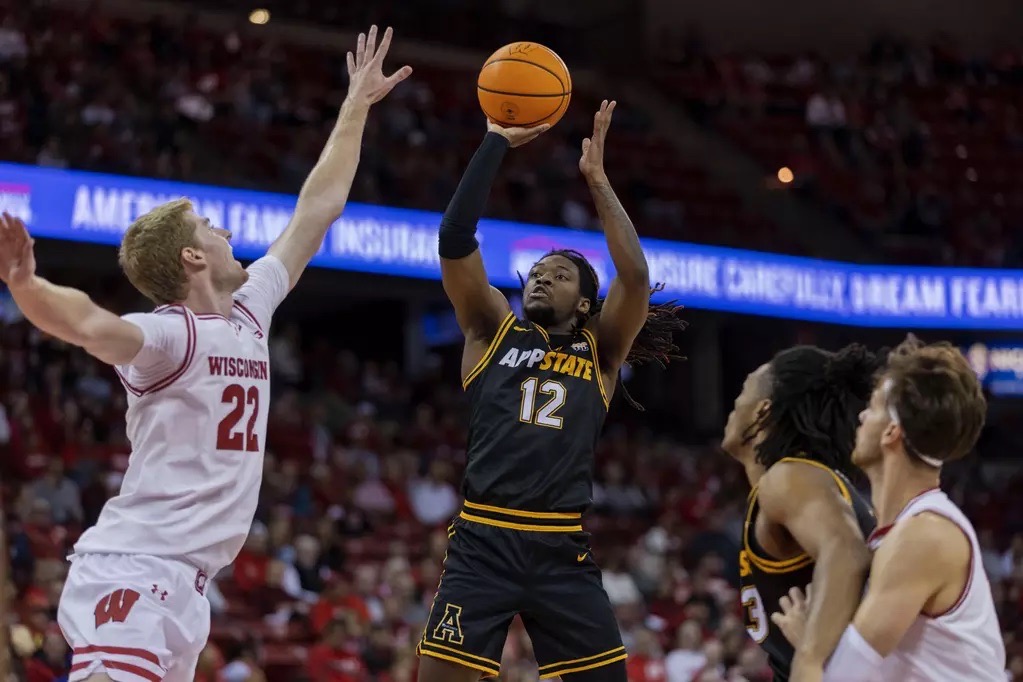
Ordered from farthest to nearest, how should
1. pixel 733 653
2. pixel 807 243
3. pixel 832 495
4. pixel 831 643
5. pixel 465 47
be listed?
1. pixel 465 47
2. pixel 807 243
3. pixel 733 653
4. pixel 832 495
5. pixel 831 643

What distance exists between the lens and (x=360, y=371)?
1744 centimetres

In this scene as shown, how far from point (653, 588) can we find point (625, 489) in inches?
88.7

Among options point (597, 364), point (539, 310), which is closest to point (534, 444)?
point (597, 364)

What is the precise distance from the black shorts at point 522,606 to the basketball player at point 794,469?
0.86 metres

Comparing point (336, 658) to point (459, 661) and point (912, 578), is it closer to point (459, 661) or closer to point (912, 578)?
point (459, 661)

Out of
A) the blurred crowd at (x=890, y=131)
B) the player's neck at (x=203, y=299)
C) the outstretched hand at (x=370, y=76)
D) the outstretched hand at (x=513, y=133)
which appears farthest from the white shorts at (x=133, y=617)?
the blurred crowd at (x=890, y=131)

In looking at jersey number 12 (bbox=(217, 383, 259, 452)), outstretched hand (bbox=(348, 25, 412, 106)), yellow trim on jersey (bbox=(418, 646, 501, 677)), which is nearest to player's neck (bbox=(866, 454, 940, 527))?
jersey number 12 (bbox=(217, 383, 259, 452))

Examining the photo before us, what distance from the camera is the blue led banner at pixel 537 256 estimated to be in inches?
497

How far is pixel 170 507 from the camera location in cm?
388

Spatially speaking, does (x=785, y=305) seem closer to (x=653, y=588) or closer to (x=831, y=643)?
(x=653, y=588)

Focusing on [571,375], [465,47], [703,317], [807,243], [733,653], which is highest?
[465,47]

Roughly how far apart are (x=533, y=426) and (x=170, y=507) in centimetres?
149

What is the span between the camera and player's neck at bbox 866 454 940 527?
3.18 meters

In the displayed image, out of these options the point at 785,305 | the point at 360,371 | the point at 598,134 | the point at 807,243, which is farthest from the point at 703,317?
the point at 598,134
